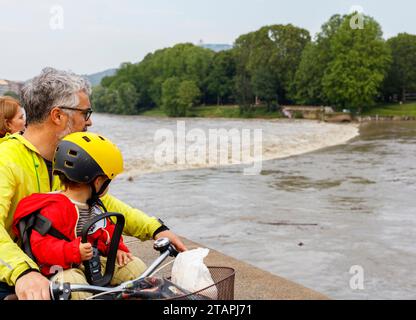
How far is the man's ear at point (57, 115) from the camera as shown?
3203mm

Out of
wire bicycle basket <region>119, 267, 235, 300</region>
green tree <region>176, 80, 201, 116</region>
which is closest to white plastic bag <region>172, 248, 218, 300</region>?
wire bicycle basket <region>119, 267, 235, 300</region>

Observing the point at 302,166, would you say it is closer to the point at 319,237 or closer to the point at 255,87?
the point at 319,237

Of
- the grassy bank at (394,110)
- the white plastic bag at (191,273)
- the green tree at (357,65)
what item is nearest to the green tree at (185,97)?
the green tree at (357,65)

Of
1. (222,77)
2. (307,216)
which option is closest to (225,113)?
(222,77)

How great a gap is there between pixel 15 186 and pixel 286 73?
93.1 meters

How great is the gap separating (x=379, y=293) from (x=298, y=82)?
83174 mm

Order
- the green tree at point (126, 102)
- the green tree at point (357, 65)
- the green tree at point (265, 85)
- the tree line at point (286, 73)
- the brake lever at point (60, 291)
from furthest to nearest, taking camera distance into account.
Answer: the green tree at point (126, 102) < the green tree at point (265, 85) < the tree line at point (286, 73) < the green tree at point (357, 65) < the brake lever at point (60, 291)

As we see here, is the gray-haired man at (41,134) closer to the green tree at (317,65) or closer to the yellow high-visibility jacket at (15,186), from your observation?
the yellow high-visibility jacket at (15,186)

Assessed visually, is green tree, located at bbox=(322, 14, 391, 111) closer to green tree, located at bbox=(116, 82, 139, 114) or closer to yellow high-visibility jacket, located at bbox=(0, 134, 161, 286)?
green tree, located at bbox=(116, 82, 139, 114)

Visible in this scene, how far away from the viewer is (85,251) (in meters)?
2.63

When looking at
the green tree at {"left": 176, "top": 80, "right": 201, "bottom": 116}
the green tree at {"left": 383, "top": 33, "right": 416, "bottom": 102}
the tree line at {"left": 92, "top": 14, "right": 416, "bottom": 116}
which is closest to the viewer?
the tree line at {"left": 92, "top": 14, "right": 416, "bottom": 116}

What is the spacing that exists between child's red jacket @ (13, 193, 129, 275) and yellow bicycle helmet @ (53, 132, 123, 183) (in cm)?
14

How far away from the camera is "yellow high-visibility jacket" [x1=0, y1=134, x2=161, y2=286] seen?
261 cm

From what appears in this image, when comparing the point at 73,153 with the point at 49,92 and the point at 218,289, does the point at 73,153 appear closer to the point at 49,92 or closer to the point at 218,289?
the point at 49,92
